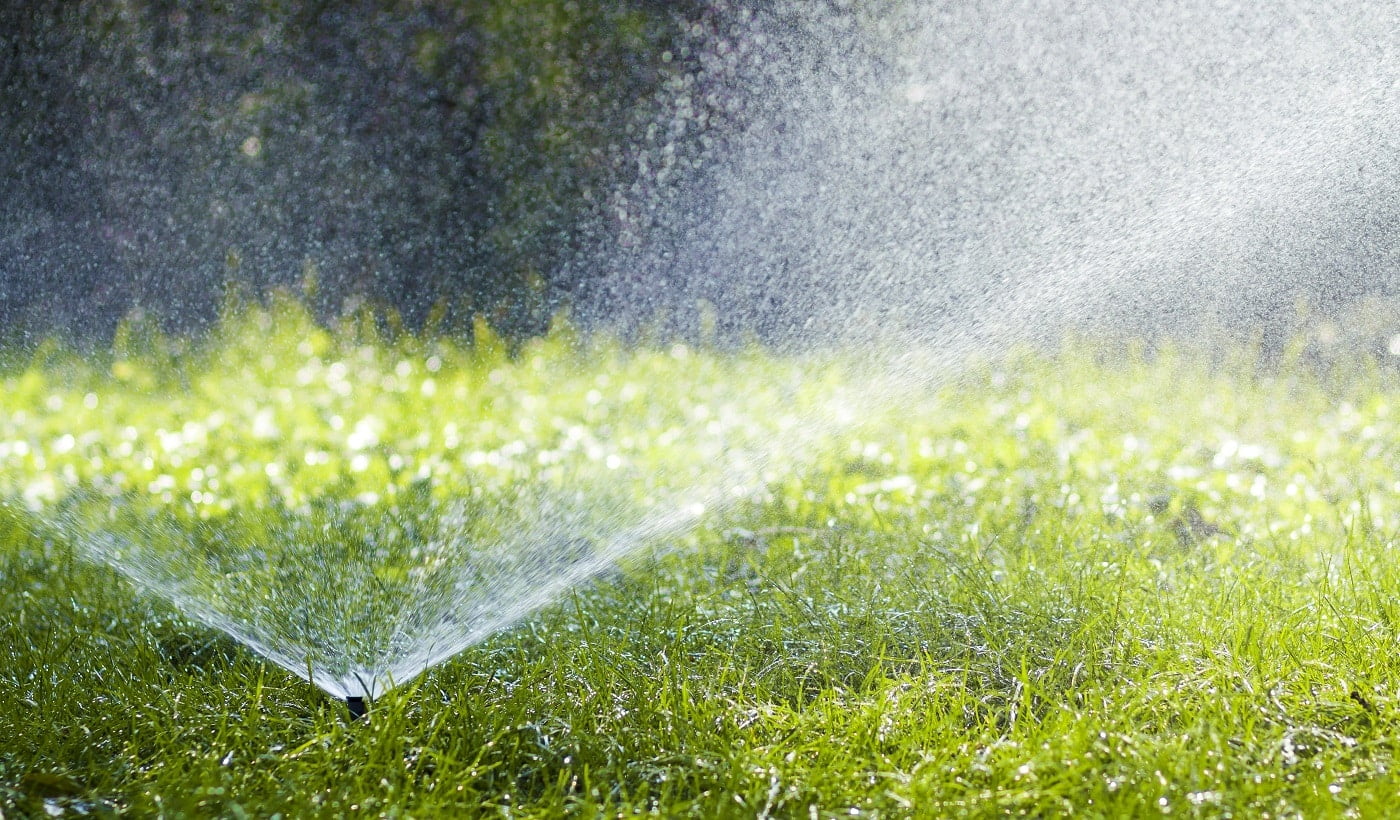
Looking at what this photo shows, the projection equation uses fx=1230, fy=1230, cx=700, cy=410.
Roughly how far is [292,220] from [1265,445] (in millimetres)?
5887

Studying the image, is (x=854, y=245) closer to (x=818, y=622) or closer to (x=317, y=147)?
(x=317, y=147)

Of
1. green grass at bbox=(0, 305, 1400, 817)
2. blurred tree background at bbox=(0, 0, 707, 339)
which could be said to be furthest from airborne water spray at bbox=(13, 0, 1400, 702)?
blurred tree background at bbox=(0, 0, 707, 339)

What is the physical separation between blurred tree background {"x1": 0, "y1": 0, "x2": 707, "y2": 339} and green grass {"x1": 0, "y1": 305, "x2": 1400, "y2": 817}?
2.51m

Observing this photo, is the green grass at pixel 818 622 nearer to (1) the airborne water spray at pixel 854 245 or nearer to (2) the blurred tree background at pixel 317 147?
(1) the airborne water spray at pixel 854 245

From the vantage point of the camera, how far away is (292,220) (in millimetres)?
7641

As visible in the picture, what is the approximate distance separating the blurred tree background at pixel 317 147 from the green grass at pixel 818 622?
251 centimetres

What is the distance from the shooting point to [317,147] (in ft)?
24.8

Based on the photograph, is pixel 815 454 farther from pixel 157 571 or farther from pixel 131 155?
pixel 131 155

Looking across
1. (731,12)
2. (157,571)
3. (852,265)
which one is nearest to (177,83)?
(731,12)

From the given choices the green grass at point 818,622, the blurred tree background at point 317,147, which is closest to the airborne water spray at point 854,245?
the green grass at point 818,622

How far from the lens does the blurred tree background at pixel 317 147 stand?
7020mm

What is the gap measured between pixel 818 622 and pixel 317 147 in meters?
5.97

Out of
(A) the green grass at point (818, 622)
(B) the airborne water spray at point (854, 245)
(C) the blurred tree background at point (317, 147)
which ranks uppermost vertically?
(C) the blurred tree background at point (317, 147)

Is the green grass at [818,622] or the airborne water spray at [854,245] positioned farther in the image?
the airborne water spray at [854,245]
